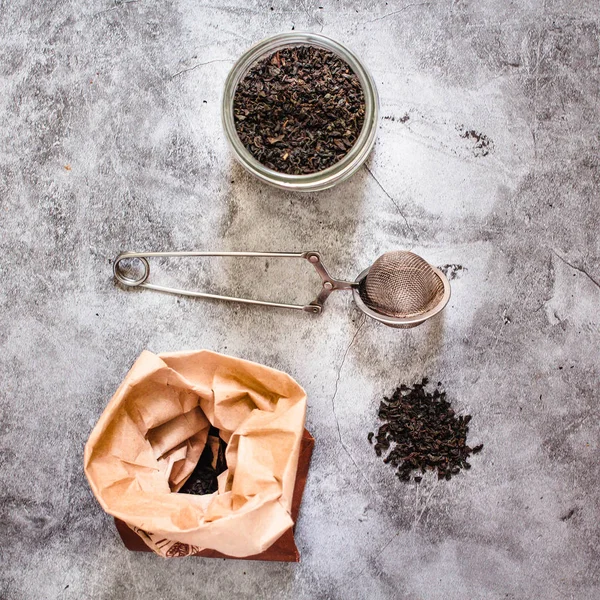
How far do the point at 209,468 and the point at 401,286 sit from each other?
60cm

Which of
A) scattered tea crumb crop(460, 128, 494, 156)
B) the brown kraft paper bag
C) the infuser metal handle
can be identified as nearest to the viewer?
the brown kraft paper bag

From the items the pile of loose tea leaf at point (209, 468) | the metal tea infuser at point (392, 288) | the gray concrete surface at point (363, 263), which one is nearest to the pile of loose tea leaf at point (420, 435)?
the gray concrete surface at point (363, 263)

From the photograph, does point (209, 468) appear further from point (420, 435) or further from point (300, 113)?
point (300, 113)

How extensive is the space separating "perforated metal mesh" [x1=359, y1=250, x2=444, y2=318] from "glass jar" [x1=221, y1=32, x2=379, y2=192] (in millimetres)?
223

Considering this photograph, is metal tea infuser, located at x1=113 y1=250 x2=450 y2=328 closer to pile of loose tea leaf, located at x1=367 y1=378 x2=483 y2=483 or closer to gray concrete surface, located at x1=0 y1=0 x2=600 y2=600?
gray concrete surface, located at x1=0 y1=0 x2=600 y2=600

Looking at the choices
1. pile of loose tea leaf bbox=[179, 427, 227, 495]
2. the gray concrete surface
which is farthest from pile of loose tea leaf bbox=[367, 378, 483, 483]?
pile of loose tea leaf bbox=[179, 427, 227, 495]

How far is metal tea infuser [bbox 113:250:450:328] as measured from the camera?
1.25m

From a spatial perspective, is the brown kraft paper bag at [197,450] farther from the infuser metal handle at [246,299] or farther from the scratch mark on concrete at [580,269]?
the scratch mark on concrete at [580,269]

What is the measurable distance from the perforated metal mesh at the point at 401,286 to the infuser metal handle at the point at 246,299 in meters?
0.06

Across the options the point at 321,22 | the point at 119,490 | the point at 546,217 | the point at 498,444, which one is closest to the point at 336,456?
the point at 498,444

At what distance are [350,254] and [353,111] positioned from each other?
32cm

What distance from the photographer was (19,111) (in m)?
1.37

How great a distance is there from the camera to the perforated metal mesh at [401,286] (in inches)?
49.5

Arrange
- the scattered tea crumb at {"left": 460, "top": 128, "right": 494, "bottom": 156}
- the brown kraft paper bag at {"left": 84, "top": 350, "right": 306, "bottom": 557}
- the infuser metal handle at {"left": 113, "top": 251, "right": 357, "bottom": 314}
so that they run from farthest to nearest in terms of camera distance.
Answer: the scattered tea crumb at {"left": 460, "top": 128, "right": 494, "bottom": 156} → the infuser metal handle at {"left": 113, "top": 251, "right": 357, "bottom": 314} → the brown kraft paper bag at {"left": 84, "top": 350, "right": 306, "bottom": 557}
